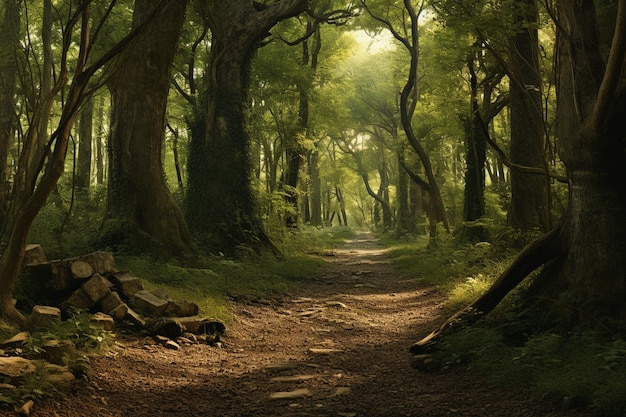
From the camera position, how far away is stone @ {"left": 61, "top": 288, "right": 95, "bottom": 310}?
6.07 metres

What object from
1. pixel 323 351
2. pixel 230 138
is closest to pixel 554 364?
pixel 323 351

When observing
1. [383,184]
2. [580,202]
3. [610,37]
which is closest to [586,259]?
[580,202]

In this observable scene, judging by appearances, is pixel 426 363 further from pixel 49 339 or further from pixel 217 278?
pixel 217 278

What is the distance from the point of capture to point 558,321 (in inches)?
219

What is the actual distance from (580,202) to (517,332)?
1538mm

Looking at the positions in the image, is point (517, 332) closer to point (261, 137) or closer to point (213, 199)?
point (213, 199)

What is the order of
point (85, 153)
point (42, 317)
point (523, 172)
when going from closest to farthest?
point (42, 317), point (523, 172), point (85, 153)

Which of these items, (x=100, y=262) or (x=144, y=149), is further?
(x=144, y=149)

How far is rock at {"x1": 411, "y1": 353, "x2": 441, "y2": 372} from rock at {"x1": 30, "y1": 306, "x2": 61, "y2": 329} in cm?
376

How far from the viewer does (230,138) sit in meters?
14.0

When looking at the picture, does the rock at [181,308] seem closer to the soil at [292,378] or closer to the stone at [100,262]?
the soil at [292,378]

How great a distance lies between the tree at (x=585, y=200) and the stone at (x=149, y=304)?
3279 mm

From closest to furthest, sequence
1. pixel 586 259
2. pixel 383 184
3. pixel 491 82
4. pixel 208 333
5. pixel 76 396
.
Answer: pixel 76 396
pixel 586 259
pixel 208 333
pixel 491 82
pixel 383 184

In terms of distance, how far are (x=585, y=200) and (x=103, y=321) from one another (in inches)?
212
